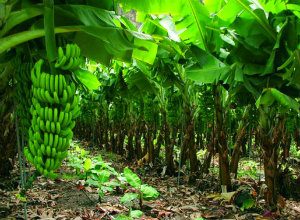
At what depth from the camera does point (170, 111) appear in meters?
5.40

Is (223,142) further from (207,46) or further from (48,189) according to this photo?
(48,189)

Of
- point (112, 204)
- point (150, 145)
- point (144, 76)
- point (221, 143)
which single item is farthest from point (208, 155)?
point (150, 145)

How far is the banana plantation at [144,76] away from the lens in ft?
6.69

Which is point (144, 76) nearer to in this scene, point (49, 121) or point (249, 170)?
point (249, 170)

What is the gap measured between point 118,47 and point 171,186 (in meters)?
2.68

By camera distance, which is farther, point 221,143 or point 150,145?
point 150,145

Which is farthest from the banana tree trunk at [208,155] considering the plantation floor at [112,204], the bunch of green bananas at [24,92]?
the bunch of green bananas at [24,92]

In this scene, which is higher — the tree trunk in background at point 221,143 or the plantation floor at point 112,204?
the tree trunk in background at point 221,143

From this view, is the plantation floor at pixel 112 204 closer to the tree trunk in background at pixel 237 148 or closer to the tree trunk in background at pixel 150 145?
the tree trunk in background at pixel 237 148

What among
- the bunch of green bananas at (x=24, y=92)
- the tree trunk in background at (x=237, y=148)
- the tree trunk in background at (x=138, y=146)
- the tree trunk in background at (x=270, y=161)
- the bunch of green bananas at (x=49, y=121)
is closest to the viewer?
the bunch of green bananas at (x=49, y=121)

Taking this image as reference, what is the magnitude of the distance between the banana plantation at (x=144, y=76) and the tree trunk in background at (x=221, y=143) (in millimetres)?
12

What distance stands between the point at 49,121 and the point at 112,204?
5.72ft

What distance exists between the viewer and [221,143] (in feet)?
12.8

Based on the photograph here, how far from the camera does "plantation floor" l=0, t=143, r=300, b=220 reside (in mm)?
3107
